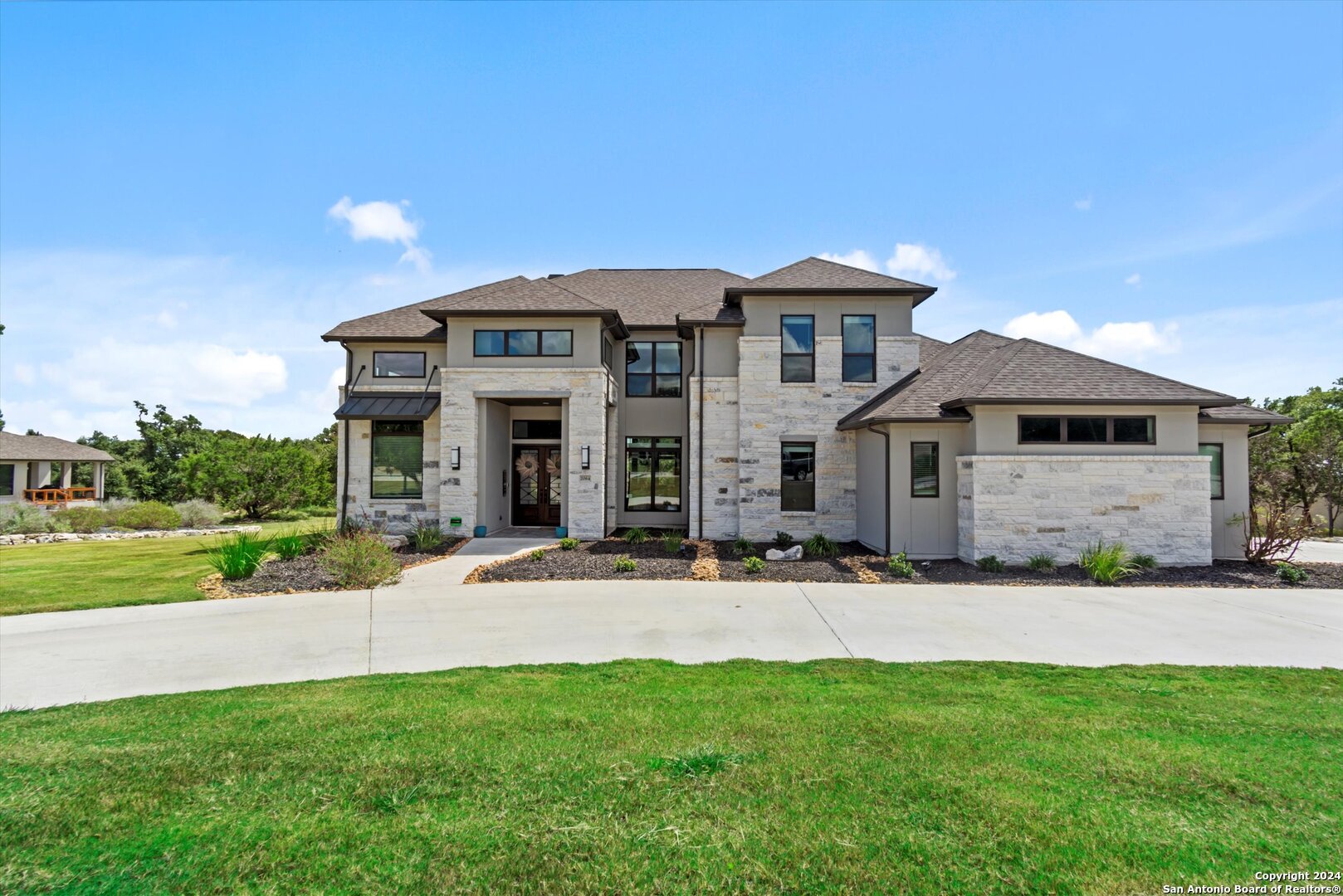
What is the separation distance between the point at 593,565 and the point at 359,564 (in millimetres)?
4059

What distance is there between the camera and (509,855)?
274 cm

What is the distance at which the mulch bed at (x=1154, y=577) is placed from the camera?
34.3 feet

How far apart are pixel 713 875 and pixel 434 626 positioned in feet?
19.5

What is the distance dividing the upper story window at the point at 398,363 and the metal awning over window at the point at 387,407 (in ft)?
2.24

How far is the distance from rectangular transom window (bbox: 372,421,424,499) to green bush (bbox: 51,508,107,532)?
1095 centimetres

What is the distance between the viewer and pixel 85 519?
19.4 m

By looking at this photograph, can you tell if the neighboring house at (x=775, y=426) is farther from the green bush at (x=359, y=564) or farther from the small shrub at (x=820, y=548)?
the green bush at (x=359, y=564)

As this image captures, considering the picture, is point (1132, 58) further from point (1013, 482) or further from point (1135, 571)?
point (1135, 571)

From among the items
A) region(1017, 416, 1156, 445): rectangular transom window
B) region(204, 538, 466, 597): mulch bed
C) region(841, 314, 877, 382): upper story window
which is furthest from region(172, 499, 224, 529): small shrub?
region(1017, 416, 1156, 445): rectangular transom window

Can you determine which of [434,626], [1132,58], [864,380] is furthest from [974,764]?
[864,380]

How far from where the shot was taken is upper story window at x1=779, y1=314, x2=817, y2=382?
1506cm

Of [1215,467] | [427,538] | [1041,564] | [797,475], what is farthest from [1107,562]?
[427,538]

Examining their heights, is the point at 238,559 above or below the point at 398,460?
below

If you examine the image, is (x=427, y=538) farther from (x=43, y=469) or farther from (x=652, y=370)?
(x=43, y=469)
